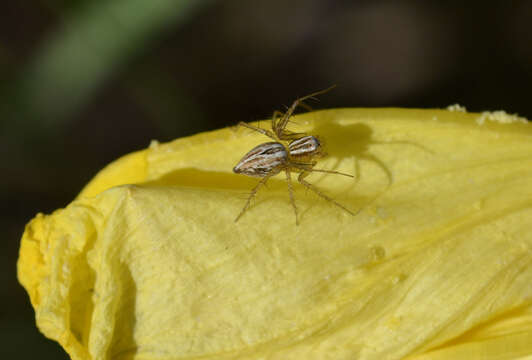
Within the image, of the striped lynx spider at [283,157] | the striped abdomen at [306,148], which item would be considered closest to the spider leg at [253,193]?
the striped lynx spider at [283,157]

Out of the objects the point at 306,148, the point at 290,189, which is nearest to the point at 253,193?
the point at 290,189

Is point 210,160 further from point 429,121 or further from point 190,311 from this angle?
point 429,121

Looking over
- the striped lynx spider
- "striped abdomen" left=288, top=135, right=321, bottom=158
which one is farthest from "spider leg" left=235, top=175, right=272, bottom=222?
"striped abdomen" left=288, top=135, right=321, bottom=158

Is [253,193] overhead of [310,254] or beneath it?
A: overhead

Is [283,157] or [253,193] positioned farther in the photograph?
[283,157]

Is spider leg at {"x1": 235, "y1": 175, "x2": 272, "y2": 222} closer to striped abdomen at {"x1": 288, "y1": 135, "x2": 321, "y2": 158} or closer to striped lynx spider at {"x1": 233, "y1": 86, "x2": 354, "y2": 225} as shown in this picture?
striped lynx spider at {"x1": 233, "y1": 86, "x2": 354, "y2": 225}

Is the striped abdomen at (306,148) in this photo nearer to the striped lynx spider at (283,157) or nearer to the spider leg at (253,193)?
the striped lynx spider at (283,157)

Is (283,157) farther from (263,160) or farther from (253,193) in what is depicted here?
(253,193)
